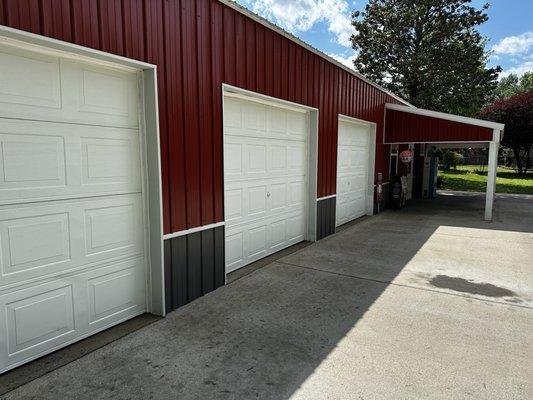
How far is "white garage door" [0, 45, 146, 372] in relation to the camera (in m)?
2.71

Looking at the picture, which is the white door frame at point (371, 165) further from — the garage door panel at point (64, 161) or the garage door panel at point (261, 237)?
the garage door panel at point (64, 161)

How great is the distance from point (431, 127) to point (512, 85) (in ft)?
228

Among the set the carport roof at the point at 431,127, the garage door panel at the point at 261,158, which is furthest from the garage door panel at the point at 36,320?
the carport roof at the point at 431,127

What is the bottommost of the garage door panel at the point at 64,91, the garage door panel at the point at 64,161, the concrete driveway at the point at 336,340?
the concrete driveway at the point at 336,340

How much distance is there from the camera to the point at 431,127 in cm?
997

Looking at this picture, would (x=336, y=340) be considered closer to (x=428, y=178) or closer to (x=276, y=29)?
(x=276, y=29)

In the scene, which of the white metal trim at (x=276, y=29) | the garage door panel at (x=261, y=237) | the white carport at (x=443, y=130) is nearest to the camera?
the white metal trim at (x=276, y=29)

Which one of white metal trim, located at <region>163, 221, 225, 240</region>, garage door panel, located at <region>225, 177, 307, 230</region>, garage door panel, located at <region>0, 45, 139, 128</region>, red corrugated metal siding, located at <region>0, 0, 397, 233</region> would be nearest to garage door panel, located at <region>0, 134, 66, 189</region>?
garage door panel, located at <region>0, 45, 139, 128</region>

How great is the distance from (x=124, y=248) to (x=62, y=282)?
63 centimetres

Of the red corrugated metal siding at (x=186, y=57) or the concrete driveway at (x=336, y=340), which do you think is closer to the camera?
the concrete driveway at (x=336, y=340)

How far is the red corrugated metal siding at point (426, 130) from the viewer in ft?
31.0

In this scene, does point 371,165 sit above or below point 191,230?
above

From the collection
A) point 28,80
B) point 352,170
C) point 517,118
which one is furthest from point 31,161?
point 517,118

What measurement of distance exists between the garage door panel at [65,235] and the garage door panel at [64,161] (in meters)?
0.11
